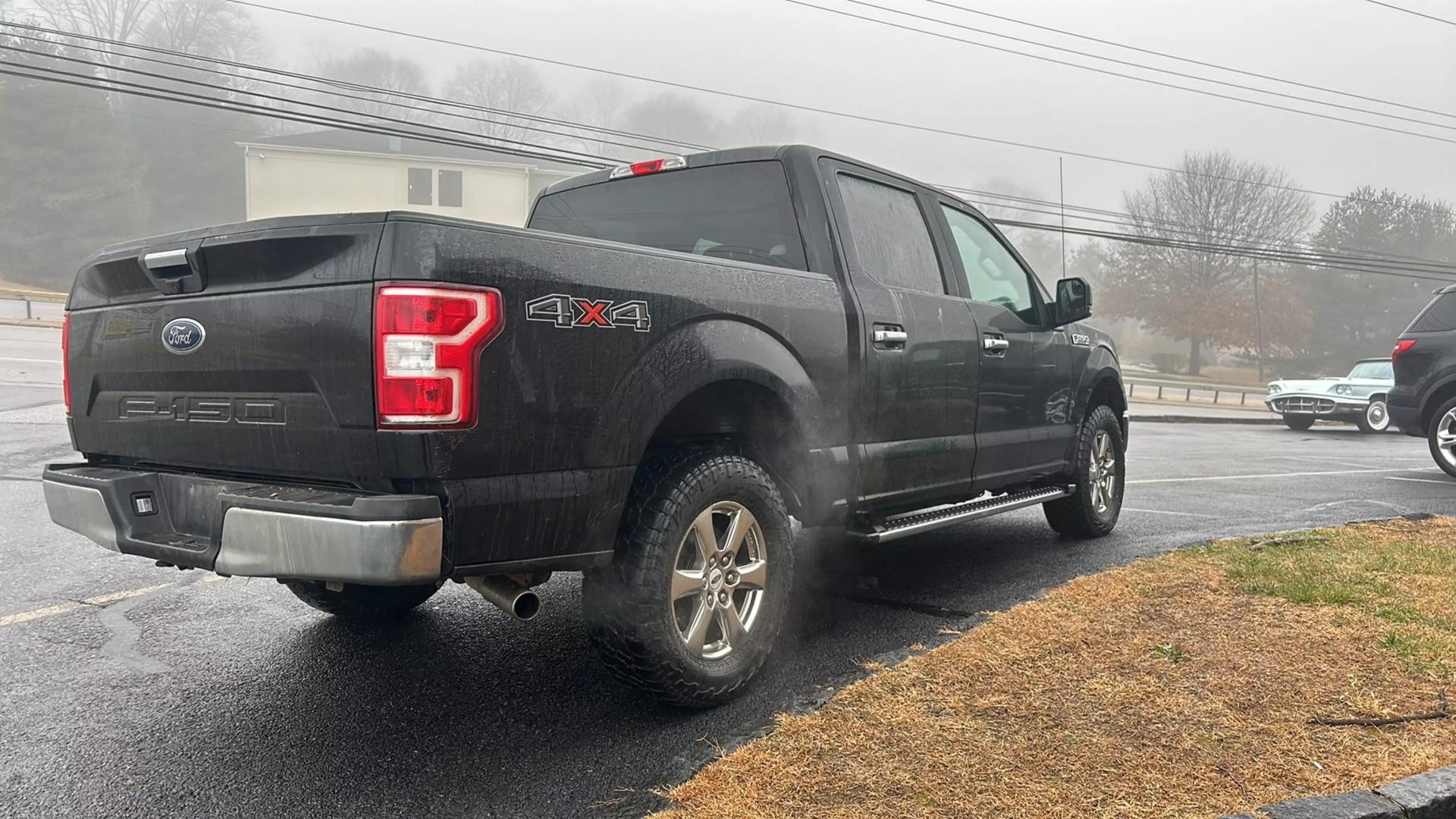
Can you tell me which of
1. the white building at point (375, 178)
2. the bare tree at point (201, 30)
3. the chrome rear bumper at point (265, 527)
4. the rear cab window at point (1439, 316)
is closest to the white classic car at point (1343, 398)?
the rear cab window at point (1439, 316)

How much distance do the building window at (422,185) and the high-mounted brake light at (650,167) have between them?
136 feet

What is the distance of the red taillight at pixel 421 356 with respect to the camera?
2.50 metres

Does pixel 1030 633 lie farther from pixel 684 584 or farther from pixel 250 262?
pixel 250 262

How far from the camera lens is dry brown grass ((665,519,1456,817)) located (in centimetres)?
252

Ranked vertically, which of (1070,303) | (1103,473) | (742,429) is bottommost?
(1103,473)

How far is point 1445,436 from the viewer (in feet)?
34.2

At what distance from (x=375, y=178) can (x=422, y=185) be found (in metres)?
2.05

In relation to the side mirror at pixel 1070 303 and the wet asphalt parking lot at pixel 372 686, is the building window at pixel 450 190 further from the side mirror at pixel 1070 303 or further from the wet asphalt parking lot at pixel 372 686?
the side mirror at pixel 1070 303

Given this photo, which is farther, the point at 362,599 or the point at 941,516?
the point at 941,516

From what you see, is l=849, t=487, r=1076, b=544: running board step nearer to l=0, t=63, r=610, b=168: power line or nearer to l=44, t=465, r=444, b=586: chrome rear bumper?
l=44, t=465, r=444, b=586: chrome rear bumper

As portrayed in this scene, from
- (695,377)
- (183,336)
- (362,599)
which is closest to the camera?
(183,336)

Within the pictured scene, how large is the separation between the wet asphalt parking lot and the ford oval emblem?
121 centimetres

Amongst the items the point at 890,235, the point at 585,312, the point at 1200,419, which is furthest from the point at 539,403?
the point at 1200,419

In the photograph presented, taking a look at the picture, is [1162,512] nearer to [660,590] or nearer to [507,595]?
[660,590]
